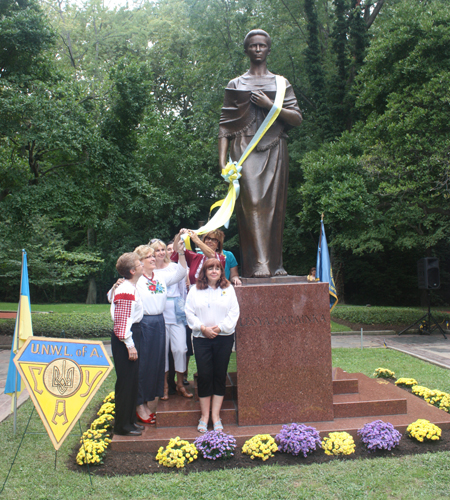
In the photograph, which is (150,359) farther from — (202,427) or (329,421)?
(329,421)

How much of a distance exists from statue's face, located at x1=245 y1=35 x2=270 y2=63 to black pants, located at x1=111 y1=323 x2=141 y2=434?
11.4 feet

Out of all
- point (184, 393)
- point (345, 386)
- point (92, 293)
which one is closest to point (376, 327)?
point (345, 386)

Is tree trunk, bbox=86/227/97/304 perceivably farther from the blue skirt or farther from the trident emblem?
the trident emblem

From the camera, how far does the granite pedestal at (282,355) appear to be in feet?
14.4

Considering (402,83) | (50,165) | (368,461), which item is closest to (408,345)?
(402,83)

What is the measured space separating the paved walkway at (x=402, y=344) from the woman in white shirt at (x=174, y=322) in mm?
3203

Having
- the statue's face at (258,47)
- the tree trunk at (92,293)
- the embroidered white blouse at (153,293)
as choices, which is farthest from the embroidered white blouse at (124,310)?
the tree trunk at (92,293)

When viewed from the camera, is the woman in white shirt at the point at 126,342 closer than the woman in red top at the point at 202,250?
Yes

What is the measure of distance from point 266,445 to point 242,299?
4.32ft

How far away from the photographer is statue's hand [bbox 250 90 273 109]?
16.3ft

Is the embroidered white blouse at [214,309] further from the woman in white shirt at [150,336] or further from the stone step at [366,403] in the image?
the stone step at [366,403]

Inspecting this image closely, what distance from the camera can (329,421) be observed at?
447cm

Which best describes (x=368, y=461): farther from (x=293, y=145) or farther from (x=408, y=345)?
(x=293, y=145)

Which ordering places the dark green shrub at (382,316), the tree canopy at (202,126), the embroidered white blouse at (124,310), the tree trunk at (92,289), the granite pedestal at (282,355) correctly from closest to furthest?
the embroidered white blouse at (124,310), the granite pedestal at (282,355), the tree canopy at (202,126), the dark green shrub at (382,316), the tree trunk at (92,289)
